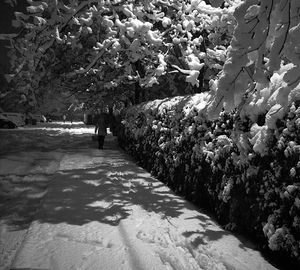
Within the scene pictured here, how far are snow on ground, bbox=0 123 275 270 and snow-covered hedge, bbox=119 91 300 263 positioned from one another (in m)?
0.38

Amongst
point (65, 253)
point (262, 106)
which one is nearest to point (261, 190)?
point (262, 106)

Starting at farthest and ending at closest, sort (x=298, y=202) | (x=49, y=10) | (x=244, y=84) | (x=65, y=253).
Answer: (x=49, y=10) < (x=65, y=253) < (x=298, y=202) < (x=244, y=84)

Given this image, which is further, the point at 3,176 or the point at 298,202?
the point at 3,176

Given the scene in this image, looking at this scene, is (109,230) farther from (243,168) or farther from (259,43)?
(259,43)

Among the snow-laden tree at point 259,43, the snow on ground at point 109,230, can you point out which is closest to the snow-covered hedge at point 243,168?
the snow on ground at point 109,230

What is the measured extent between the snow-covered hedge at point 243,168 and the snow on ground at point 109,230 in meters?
0.38

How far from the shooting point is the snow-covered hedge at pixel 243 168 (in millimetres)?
3273

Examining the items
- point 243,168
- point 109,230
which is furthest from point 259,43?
point 109,230

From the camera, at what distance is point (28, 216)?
5098 millimetres

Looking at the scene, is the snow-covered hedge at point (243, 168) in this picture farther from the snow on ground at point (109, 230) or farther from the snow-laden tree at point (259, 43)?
the snow-laden tree at point (259, 43)

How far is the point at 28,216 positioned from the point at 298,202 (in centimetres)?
403

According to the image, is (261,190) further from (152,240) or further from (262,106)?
(152,240)

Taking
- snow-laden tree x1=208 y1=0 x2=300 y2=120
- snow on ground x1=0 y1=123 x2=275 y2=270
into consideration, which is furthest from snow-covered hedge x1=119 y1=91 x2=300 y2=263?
snow-laden tree x1=208 y1=0 x2=300 y2=120

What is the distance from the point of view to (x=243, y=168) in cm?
418
